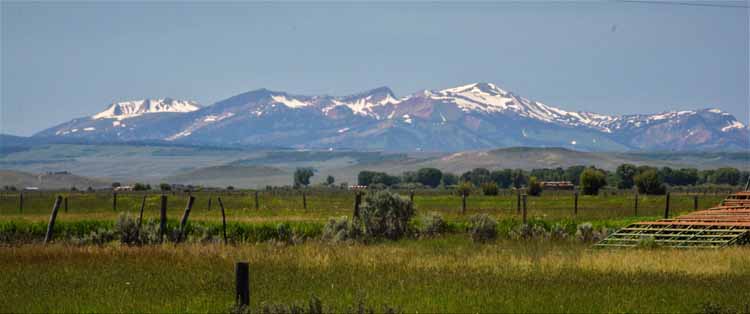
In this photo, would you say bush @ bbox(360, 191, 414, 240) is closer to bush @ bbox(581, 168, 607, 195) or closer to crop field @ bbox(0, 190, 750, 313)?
crop field @ bbox(0, 190, 750, 313)

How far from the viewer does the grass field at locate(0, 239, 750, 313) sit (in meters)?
19.8

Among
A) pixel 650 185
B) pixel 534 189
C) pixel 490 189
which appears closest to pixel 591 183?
pixel 534 189

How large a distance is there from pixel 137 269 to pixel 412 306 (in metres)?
8.43

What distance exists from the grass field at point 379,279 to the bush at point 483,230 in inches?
321

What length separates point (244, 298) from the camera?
17.0 m

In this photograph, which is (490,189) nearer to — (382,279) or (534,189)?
(534,189)

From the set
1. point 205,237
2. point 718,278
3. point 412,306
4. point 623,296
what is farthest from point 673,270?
point 205,237

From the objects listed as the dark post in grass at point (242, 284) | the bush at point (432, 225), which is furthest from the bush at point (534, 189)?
the dark post in grass at point (242, 284)

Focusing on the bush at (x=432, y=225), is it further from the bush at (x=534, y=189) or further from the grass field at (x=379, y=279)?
the bush at (x=534, y=189)

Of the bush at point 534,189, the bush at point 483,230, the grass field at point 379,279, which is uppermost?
the bush at point 534,189

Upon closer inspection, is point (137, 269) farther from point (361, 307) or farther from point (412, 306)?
point (361, 307)

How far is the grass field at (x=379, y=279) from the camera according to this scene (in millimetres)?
19812

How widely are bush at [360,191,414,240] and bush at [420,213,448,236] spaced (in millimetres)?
1265

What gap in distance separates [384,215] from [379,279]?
1855cm
